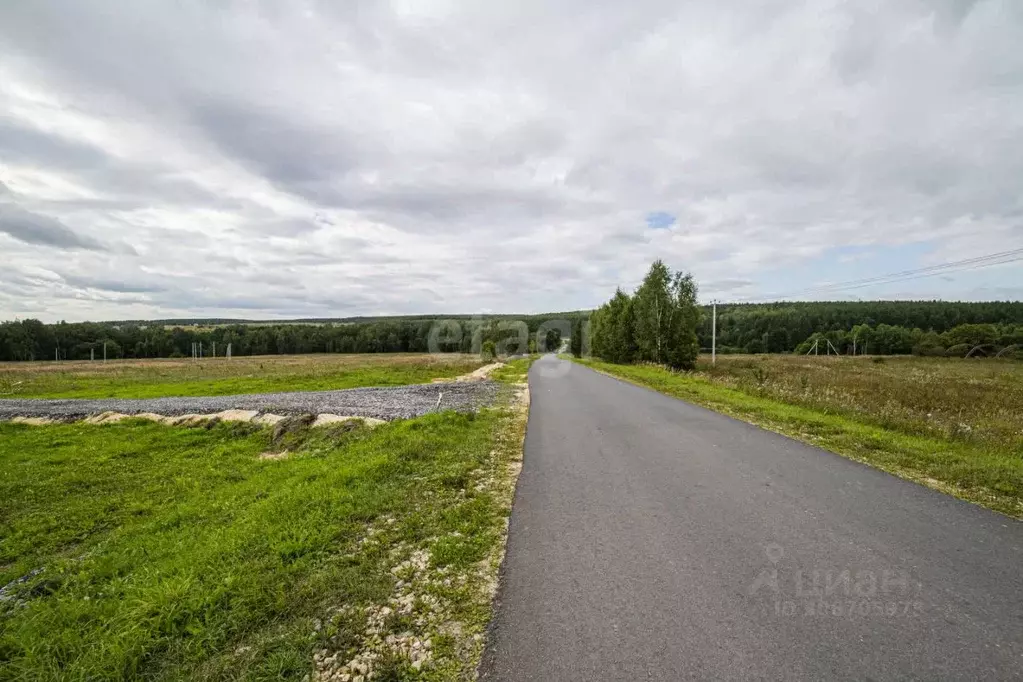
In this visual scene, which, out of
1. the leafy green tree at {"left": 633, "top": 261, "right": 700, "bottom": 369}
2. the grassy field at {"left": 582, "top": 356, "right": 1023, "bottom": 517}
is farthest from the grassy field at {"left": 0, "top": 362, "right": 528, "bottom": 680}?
the leafy green tree at {"left": 633, "top": 261, "right": 700, "bottom": 369}

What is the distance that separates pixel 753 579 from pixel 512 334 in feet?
255

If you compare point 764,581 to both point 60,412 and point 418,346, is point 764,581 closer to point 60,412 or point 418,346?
point 60,412

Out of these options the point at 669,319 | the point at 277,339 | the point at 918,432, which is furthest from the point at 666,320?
the point at 277,339

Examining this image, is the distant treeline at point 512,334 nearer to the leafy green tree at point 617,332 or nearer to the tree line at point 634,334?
the tree line at point 634,334

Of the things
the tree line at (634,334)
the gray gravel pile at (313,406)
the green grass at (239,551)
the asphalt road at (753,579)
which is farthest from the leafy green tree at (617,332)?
the asphalt road at (753,579)

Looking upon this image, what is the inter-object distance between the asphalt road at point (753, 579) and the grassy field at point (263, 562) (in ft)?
1.91

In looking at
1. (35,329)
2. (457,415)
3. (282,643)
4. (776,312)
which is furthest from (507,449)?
(35,329)

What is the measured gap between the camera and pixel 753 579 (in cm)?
398

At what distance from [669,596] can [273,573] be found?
3630mm

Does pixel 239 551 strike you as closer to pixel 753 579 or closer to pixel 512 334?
pixel 753 579

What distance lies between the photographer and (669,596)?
3.76 meters

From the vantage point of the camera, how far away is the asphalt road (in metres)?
2.98

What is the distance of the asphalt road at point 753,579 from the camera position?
2.98 metres

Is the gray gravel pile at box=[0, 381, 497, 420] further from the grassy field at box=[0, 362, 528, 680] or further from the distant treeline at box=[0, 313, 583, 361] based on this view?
the distant treeline at box=[0, 313, 583, 361]
